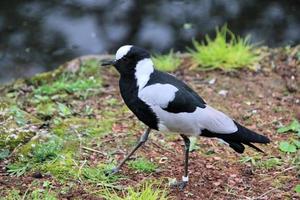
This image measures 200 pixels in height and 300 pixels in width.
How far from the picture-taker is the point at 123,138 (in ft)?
14.0

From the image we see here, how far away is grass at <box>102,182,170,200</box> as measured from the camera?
10.7 ft

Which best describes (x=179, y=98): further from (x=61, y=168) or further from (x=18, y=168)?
(x=18, y=168)

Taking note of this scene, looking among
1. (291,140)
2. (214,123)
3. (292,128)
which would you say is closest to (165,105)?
(214,123)

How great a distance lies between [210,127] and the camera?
340 centimetres

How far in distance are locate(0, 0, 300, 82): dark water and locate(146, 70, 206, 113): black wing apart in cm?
368

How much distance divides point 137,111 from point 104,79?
2.10m

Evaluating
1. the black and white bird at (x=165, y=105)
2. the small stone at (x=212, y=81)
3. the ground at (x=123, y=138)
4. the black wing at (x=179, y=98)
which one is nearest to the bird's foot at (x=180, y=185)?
the ground at (x=123, y=138)

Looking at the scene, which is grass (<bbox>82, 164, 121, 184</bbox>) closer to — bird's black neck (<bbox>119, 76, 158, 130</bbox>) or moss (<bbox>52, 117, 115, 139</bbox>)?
bird's black neck (<bbox>119, 76, 158, 130</bbox>)

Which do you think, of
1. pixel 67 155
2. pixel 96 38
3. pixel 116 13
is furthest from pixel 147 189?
pixel 116 13

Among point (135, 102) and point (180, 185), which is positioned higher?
point (135, 102)

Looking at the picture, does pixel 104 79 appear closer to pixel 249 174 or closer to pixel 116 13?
pixel 249 174

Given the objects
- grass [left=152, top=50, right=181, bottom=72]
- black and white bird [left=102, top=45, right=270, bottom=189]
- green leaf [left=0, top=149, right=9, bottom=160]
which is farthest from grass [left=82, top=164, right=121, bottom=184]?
grass [left=152, top=50, right=181, bottom=72]

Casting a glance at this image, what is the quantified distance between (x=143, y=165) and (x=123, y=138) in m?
0.50

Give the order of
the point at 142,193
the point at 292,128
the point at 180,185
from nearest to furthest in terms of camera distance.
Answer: the point at 142,193 < the point at 180,185 < the point at 292,128
